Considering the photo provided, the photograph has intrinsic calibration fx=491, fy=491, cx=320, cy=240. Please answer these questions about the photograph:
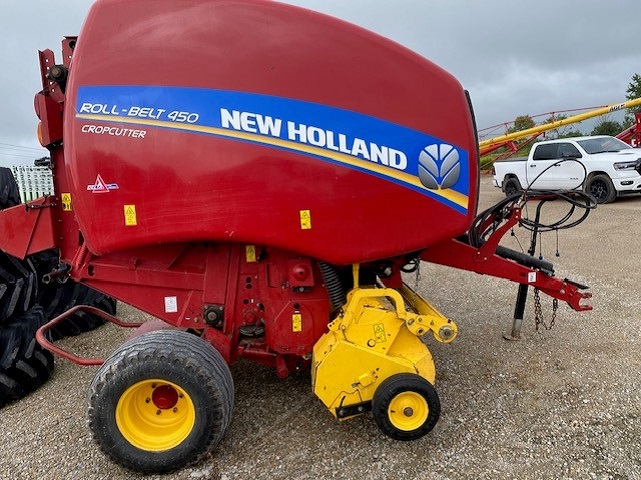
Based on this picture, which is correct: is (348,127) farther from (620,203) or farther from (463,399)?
(620,203)

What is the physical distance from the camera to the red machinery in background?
2598 millimetres

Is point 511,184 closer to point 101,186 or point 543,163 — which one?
point 543,163

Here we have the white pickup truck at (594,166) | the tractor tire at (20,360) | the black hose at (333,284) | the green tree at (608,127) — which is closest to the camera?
the black hose at (333,284)

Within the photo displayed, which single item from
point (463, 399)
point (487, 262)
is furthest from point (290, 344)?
point (487, 262)

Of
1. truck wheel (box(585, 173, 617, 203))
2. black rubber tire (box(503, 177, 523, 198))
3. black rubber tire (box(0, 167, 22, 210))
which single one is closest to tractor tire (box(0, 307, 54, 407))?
black rubber tire (box(0, 167, 22, 210))

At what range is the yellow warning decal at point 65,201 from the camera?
315 centimetres

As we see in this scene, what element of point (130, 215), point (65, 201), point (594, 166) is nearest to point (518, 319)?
point (130, 215)

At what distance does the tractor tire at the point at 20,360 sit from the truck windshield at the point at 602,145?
12131 mm

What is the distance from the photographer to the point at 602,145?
11.8m

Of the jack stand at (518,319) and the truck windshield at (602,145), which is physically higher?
the truck windshield at (602,145)

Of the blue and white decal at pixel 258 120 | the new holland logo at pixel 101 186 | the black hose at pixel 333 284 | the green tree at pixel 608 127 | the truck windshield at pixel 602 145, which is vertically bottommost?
the black hose at pixel 333 284

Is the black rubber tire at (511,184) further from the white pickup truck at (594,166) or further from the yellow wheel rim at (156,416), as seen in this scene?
the yellow wheel rim at (156,416)

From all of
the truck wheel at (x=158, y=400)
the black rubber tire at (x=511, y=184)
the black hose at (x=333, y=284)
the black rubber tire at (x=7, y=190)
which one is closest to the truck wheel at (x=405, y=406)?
the black hose at (x=333, y=284)

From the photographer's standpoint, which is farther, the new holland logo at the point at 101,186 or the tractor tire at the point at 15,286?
the tractor tire at the point at 15,286
